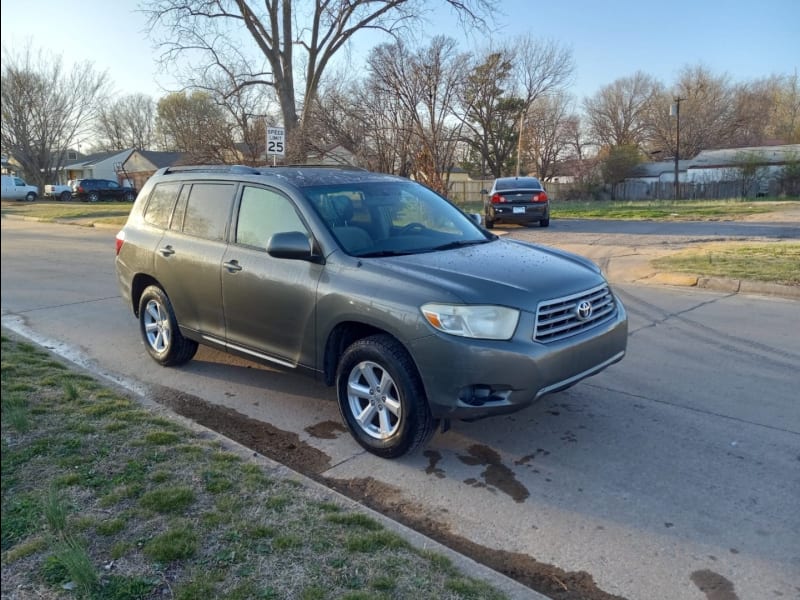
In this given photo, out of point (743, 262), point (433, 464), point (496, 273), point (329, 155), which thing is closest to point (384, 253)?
point (496, 273)

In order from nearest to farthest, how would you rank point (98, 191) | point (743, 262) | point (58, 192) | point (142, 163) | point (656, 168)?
point (743, 262) < point (98, 191) < point (58, 192) < point (656, 168) < point (142, 163)

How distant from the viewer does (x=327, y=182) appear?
16.3 ft

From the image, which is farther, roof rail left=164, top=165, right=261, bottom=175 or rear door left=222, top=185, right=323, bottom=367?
roof rail left=164, top=165, right=261, bottom=175

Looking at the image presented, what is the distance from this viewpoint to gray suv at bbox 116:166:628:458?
3.70 metres

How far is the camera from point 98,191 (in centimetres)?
4688

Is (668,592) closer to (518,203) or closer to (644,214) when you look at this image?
(518,203)

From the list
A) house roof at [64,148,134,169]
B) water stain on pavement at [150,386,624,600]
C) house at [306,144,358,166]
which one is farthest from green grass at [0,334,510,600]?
house roof at [64,148,134,169]

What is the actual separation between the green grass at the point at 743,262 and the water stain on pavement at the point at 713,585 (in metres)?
7.46

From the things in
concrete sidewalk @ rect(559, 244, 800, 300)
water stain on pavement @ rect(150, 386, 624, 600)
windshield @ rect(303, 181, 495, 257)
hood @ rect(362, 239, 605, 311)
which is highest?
windshield @ rect(303, 181, 495, 257)

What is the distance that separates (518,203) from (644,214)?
6.85 meters

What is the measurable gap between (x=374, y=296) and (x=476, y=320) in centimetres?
69

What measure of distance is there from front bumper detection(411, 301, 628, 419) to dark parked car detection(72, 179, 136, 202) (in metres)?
49.2

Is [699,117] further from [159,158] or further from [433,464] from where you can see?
[433,464]

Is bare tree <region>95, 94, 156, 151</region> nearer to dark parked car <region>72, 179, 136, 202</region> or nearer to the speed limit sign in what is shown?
dark parked car <region>72, 179, 136, 202</region>
